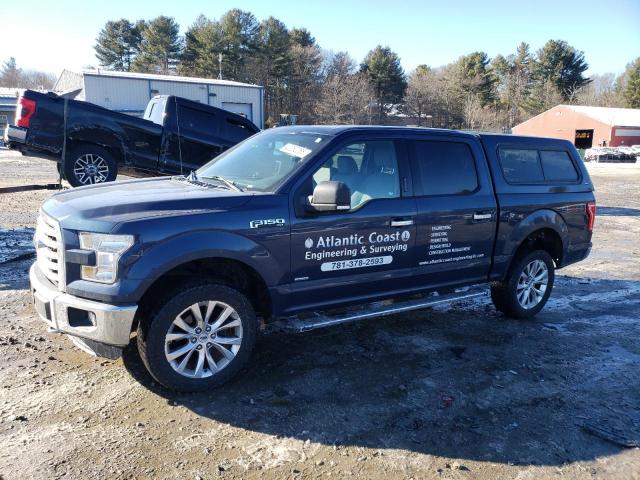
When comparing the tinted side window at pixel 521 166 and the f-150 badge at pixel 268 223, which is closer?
the f-150 badge at pixel 268 223

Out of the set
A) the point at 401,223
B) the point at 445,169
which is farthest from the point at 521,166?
the point at 401,223

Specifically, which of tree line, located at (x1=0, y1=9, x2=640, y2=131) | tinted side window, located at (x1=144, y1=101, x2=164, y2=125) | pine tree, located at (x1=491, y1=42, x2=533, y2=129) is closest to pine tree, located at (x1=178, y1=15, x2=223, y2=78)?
tree line, located at (x1=0, y1=9, x2=640, y2=131)

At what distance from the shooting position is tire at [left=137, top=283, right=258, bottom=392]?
3.62m

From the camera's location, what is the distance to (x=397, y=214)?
4527 millimetres

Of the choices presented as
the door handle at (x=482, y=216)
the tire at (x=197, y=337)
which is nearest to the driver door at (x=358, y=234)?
the tire at (x=197, y=337)

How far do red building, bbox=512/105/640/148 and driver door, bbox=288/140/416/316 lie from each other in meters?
59.5

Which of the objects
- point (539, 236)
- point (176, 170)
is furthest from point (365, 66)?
point (539, 236)

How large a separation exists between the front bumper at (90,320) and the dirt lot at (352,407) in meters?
0.45

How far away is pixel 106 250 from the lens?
3426 millimetres

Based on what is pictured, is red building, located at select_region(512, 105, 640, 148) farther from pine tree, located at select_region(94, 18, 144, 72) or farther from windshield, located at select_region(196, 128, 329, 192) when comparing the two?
windshield, located at select_region(196, 128, 329, 192)

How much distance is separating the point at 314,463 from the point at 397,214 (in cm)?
219

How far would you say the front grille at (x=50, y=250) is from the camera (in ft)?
11.7

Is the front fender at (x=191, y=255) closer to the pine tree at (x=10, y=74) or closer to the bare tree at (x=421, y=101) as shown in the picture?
the bare tree at (x=421, y=101)

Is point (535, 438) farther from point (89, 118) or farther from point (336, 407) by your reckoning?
point (89, 118)
